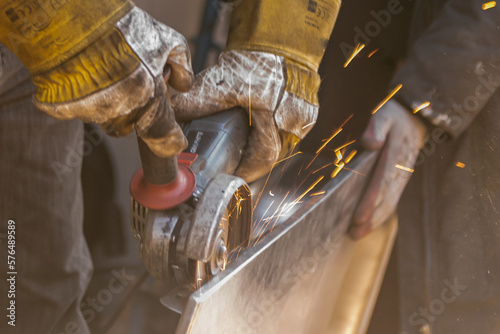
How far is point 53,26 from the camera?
2.91ft

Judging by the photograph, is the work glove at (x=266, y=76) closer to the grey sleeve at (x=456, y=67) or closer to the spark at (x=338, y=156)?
the grey sleeve at (x=456, y=67)

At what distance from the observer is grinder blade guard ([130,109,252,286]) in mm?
1074

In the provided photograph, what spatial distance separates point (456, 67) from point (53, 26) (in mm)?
1436

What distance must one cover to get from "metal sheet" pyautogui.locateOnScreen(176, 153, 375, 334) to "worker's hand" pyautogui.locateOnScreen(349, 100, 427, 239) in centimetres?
6

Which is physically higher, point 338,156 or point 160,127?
point 160,127

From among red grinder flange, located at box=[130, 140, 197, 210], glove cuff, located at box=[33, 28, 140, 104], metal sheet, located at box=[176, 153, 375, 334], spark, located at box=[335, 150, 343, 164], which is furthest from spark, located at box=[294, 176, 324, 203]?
glove cuff, located at box=[33, 28, 140, 104]

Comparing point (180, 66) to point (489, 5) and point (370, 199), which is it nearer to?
point (370, 199)

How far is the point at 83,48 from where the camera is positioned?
0.92 meters

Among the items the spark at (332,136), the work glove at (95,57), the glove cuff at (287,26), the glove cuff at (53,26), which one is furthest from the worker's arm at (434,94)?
the glove cuff at (53,26)

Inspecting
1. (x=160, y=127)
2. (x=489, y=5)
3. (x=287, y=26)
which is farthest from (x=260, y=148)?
(x=489, y=5)

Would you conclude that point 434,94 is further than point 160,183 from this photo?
Yes

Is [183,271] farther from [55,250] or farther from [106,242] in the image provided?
[106,242]

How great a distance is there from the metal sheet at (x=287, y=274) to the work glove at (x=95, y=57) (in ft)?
1.29


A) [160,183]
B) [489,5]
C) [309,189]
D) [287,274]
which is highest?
[489,5]
